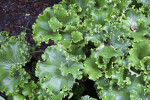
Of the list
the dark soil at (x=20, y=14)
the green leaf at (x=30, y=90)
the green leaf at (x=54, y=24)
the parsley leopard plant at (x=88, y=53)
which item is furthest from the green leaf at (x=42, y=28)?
the dark soil at (x=20, y=14)

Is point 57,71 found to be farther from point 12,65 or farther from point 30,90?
point 12,65

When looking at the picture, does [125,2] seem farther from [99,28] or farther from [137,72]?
[137,72]

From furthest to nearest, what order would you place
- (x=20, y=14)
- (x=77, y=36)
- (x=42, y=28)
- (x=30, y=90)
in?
A: (x=20, y=14)
(x=42, y=28)
(x=30, y=90)
(x=77, y=36)

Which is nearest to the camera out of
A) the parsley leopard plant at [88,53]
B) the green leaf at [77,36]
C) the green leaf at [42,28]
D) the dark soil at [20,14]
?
the parsley leopard plant at [88,53]

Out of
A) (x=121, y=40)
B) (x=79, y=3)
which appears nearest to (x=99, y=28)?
(x=121, y=40)

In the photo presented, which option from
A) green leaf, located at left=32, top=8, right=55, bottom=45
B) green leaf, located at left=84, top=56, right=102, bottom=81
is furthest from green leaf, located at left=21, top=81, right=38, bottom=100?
green leaf, located at left=84, top=56, right=102, bottom=81

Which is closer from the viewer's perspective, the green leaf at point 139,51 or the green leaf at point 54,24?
the green leaf at point 139,51

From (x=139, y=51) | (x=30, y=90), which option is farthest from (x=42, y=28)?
(x=139, y=51)

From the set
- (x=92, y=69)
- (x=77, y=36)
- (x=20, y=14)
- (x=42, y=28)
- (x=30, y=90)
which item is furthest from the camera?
(x=20, y=14)

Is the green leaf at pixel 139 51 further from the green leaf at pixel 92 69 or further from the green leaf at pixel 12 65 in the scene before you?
the green leaf at pixel 12 65

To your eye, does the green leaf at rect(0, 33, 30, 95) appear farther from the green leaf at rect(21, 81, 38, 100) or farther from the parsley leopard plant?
the green leaf at rect(21, 81, 38, 100)
